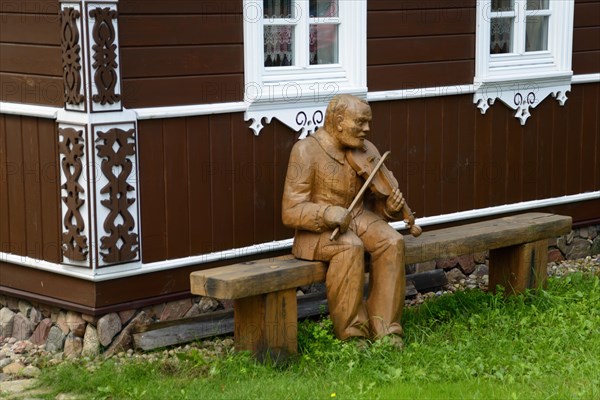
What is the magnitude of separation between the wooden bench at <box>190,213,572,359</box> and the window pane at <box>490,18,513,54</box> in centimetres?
184

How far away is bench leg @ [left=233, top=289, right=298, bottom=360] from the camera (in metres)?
7.41

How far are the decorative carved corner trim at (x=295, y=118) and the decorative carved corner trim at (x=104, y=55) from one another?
3.78ft

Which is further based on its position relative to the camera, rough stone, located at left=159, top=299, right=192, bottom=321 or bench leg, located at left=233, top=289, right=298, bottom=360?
rough stone, located at left=159, top=299, right=192, bottom=321

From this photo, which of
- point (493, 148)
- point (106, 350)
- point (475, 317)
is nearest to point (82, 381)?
point (106, 350)

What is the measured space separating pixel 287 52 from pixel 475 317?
2287 millimetres

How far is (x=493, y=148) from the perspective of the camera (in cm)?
1012

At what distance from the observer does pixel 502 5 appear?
33.4ft

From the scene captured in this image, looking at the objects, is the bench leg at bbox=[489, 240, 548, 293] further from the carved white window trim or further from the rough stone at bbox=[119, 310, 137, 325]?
the rough stone at bbox=[119, 310, 137, 325]

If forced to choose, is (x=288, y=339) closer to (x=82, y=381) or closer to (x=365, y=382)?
(x=365, y=382)

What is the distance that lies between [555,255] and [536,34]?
196 centimetres

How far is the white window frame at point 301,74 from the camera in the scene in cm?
830

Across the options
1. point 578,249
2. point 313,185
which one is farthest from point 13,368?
point 578,249

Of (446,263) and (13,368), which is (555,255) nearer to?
(446,263)

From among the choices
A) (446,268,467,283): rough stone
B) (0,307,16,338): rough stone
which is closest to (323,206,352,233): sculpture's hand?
(0,307,16,338): rough stone
